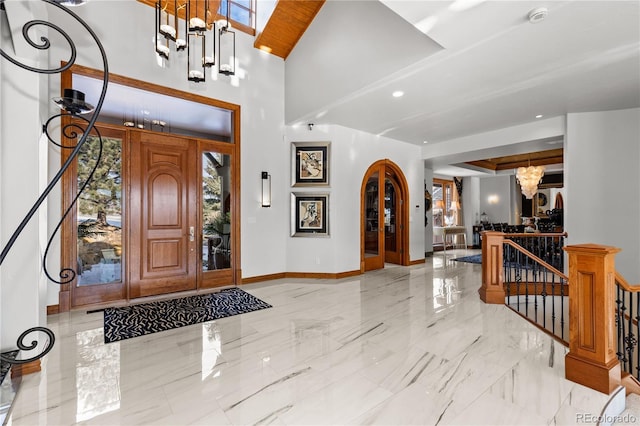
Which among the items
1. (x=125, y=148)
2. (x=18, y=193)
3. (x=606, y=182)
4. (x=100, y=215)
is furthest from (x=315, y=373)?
(x=606, y=182)

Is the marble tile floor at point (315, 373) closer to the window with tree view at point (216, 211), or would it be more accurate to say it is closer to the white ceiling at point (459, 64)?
the window with tree view at point (216, 211)

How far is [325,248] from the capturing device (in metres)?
6.00

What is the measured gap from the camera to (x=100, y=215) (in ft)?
14.0

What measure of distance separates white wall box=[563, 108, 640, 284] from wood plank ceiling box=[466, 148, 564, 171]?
148 inches

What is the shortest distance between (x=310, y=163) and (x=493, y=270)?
12.0 ft

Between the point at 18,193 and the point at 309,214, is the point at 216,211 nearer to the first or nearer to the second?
the point at 309,214

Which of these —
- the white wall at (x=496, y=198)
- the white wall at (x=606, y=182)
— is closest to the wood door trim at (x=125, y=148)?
the white wall at (x=606, y=182)

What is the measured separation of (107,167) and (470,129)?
21.3ft

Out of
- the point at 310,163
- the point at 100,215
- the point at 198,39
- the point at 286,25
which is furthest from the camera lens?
the point at 310,163

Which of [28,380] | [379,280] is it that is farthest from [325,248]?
[28,380]

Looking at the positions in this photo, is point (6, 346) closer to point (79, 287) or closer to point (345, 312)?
point (79, 287)

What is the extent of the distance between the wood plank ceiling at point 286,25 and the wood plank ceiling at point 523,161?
6921 millimetres

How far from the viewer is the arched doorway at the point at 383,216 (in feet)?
22.0

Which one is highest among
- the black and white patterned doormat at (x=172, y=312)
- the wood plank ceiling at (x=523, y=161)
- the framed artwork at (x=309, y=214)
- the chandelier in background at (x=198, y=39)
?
the chandelier in background at (x=198, y=39)
